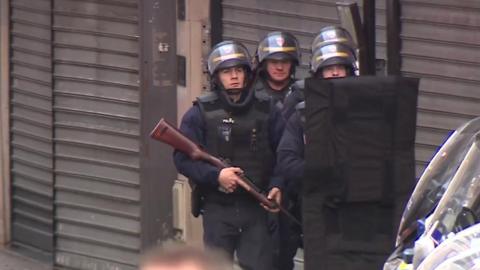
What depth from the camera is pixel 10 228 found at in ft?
36.9

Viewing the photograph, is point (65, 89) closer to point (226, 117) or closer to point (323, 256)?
point (226, 117)

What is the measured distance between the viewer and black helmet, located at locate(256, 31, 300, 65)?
726 centimetres

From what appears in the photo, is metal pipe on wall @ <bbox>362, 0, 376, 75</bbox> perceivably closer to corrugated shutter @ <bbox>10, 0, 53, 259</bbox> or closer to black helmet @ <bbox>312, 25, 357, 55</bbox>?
black helmet @ <bbox>312, 25, 357, 55</bbox>

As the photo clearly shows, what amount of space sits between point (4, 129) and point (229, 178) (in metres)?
4.72

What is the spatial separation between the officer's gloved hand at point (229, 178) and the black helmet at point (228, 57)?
0.60 meters

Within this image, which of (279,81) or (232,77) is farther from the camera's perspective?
(279,81)

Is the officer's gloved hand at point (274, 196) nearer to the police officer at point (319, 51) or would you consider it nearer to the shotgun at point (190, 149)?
the shotgun at point (190, 149)

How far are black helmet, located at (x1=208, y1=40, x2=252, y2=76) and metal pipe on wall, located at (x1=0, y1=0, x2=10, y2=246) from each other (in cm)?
414

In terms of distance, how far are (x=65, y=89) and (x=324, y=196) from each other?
4.54m

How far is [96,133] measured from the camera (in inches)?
397

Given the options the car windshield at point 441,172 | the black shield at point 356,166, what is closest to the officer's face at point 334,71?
the black shield at point 356,166

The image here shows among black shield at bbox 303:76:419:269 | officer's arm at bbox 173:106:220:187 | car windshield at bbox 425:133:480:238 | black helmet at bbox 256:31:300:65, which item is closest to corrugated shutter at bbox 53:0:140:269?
black helmet at bbox 256:31:300:65

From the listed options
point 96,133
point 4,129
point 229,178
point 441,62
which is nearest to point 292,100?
point 229,178

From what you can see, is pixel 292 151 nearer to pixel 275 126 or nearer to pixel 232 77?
pixel 275 126
